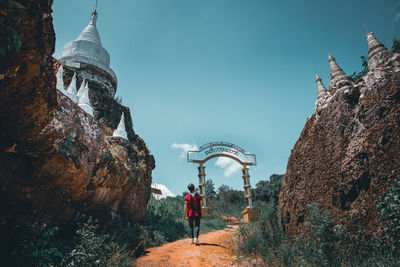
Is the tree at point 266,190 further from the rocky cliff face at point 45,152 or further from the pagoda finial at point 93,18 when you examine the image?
the pagoda finial at point 93,18

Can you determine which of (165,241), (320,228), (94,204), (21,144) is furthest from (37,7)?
(165,241)

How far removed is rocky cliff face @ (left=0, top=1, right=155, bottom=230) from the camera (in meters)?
2.65

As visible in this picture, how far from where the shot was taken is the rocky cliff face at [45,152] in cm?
265

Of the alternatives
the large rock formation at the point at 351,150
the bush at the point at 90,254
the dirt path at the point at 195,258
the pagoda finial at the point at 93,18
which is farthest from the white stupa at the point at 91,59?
the large rock formation at the point at 351,150

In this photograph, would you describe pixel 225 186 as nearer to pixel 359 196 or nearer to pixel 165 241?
pixel 165 241

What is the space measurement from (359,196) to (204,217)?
11407 millimetres

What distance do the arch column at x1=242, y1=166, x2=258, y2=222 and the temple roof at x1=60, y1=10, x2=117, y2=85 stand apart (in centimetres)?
1157

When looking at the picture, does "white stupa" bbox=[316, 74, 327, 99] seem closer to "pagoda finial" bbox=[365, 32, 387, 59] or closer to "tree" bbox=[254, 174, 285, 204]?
"pagoda finial" bbox=[365, 32, 387, 59]

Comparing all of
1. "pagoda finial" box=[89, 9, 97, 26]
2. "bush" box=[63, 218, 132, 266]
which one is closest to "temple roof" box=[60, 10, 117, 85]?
"pagoda finial" box=[89, 9, 97, 26]

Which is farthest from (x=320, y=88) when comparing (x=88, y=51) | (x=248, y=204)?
(x=88, y=51)

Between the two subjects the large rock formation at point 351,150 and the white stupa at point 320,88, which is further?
the white stupa at point 320,88

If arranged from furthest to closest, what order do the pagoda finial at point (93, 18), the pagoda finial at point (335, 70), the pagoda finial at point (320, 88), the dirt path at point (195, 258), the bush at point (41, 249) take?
the pagoda finial at point (93, 18) → the pagoda finial at point (320, 88) → the pagoda finial at point (335, 70) → the dirt path at point (195, 258) → the bush at point (41, 249)

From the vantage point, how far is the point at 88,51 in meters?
16.0

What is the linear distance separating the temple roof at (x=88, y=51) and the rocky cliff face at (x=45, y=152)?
10.6 m
